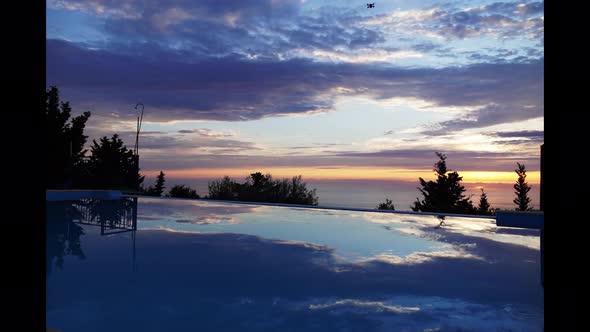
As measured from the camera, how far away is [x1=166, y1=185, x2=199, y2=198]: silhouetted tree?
738 inches

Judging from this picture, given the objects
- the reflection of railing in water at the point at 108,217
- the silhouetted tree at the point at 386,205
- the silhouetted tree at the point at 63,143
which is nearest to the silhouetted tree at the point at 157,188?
the silhouetted tree at the point at 63,143

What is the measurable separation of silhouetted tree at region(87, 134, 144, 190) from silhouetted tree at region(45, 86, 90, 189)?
0.55m

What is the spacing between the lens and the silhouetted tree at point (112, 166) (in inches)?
658

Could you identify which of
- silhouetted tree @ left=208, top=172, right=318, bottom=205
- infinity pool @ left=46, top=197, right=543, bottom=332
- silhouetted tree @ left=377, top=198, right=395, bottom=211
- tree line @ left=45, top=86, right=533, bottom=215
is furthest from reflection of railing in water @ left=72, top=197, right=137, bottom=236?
silhouetted tree @ left=377, top=198, right=395, bottom=211

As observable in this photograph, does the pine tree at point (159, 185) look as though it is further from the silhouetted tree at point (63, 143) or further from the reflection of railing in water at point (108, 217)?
the reflection of railing in water at point (108, 217)

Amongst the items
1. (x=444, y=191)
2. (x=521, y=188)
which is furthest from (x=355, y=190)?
(x=521, y=188)

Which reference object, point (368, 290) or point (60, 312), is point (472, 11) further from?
point (60, 312)

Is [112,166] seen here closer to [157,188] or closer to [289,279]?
[157,188]

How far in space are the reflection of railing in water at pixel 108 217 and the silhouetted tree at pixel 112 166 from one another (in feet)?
11.5

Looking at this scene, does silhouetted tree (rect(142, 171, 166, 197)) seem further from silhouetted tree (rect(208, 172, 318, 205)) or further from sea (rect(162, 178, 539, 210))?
silhouetted tree (rect(208, 172, 318, 205))

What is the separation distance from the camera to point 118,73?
14.8 m
